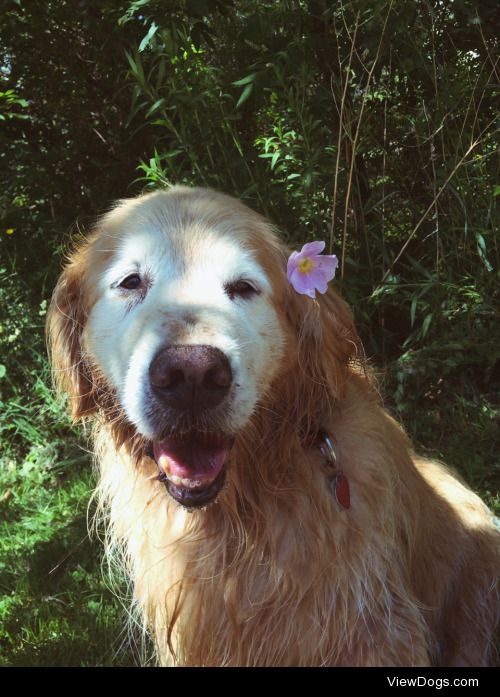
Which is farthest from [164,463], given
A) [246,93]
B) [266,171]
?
[266,171]

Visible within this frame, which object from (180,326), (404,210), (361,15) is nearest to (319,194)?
(404,210)

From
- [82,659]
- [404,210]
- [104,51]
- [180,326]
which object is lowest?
[82,659]

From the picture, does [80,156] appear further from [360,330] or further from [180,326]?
[180,326]

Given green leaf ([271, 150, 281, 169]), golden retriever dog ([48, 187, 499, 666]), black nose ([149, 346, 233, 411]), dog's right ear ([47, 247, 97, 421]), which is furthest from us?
green leaf ([271, 150, 281, 169])

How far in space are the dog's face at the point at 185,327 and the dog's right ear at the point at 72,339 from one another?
3.2 inches

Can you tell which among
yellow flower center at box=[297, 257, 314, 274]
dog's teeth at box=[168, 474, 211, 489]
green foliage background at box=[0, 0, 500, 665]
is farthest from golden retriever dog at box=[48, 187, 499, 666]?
green foliage background at box=[0, 0, 500, 665]

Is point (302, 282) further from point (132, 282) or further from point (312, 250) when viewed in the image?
point (132, 282)

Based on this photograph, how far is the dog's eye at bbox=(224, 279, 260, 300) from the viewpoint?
6.91 ft

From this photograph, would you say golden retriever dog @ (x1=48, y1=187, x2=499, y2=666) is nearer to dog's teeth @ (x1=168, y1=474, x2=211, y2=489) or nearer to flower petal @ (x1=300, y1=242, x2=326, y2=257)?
dog's teeth @ (x1=168, y1=474, x2=211, y2=489)

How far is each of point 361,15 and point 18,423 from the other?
2.89m

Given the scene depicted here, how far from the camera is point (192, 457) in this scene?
204 cm

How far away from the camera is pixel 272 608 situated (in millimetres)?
2238

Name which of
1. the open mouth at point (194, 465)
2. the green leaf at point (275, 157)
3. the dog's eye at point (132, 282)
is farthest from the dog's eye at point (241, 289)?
the green leaf at point (275, 157)

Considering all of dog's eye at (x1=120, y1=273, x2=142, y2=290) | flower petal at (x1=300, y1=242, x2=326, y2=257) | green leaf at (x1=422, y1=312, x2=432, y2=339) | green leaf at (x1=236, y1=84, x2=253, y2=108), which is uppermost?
green leaf at (x1=236, y1=84, x2=253, y2=108)
